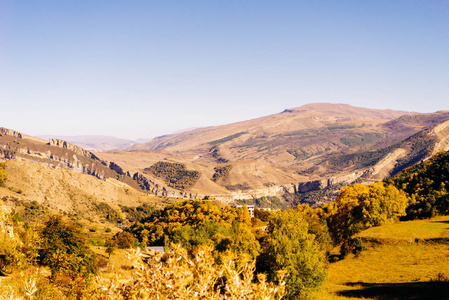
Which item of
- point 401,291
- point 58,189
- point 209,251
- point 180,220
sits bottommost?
point 180,220

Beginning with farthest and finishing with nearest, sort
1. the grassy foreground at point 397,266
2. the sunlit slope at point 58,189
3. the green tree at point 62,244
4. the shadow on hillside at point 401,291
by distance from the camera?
the sunlit slope at point 58,189 < the green tree at point 62,244 < the grassy foreground at point 397,266 < the shadow on hillside at point 401,291

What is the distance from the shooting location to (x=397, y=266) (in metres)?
39.8

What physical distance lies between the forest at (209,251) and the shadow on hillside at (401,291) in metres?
4.21

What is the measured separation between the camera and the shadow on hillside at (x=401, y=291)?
28500 mm

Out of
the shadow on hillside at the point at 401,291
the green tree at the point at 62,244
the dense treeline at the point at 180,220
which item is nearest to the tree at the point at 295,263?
the shadow on hillside at the point at 401,291

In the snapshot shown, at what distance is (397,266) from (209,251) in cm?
3833

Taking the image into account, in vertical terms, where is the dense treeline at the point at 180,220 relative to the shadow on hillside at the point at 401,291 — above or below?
below

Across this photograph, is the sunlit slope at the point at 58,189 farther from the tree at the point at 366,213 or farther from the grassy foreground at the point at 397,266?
the grassy foreground at the point at 397,266

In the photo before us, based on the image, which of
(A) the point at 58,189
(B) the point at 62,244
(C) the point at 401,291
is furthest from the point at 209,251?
(A) the point at 58,189

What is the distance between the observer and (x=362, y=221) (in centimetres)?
5800

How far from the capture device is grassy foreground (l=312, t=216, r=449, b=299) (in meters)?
31.5

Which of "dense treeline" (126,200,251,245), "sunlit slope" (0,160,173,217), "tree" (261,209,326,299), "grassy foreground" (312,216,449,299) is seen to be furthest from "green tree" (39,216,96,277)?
"sunlit slope" (0,160,173,217)

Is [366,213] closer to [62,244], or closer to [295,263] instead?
[295,263]

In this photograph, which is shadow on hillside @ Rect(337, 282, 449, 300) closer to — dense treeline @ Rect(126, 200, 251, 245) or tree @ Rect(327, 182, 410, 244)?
tree @ Rect(327, 182, 410, 244)
